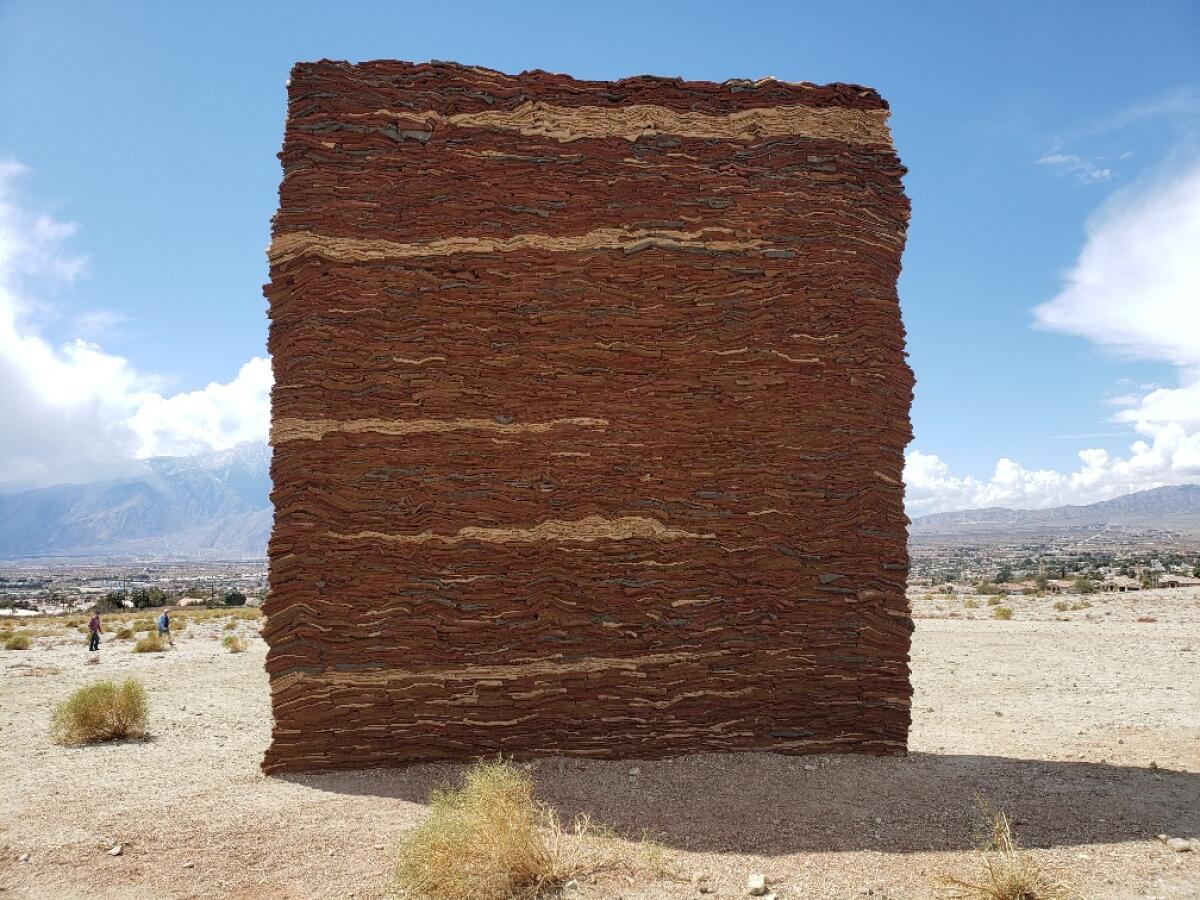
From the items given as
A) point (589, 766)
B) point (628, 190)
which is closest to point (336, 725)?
point (589, 766)

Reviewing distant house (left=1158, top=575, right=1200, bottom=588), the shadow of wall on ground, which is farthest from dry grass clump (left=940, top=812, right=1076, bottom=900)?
distant house (left=1158, top=575, right=1200, bottom=588)

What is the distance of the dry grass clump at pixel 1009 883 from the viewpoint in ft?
15.7

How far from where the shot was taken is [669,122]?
8.28 meters

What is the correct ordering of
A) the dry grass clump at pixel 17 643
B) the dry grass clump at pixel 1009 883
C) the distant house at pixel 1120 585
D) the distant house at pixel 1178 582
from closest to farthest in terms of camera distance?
the dry grass clump at pixel 1009 883 < the dry grass clump at pixel 17 643 < the distant house at pixel 1178 582 < the distant house at pixel 1120 585

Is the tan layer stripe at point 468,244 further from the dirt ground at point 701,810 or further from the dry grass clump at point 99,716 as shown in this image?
the dry grass clump at point 99,716

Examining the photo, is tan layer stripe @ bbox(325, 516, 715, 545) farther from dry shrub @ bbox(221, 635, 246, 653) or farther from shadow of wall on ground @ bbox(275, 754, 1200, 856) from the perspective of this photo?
dry shrub @ bbox(221, 635, 246, 653)

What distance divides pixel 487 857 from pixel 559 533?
126 inches

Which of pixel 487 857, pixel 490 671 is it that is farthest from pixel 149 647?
pixel 487 857

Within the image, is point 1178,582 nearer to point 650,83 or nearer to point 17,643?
point 650,83

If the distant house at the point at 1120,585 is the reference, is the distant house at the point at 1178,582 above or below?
above

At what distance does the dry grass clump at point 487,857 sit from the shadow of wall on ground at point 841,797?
38.9 inches

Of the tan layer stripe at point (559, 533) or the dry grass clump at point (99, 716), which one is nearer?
the tan layer stripe at point (559, 533)

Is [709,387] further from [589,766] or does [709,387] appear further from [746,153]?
[589,766]

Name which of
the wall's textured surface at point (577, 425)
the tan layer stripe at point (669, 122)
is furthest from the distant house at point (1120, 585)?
the tan layer stripe at point (669, 122)
